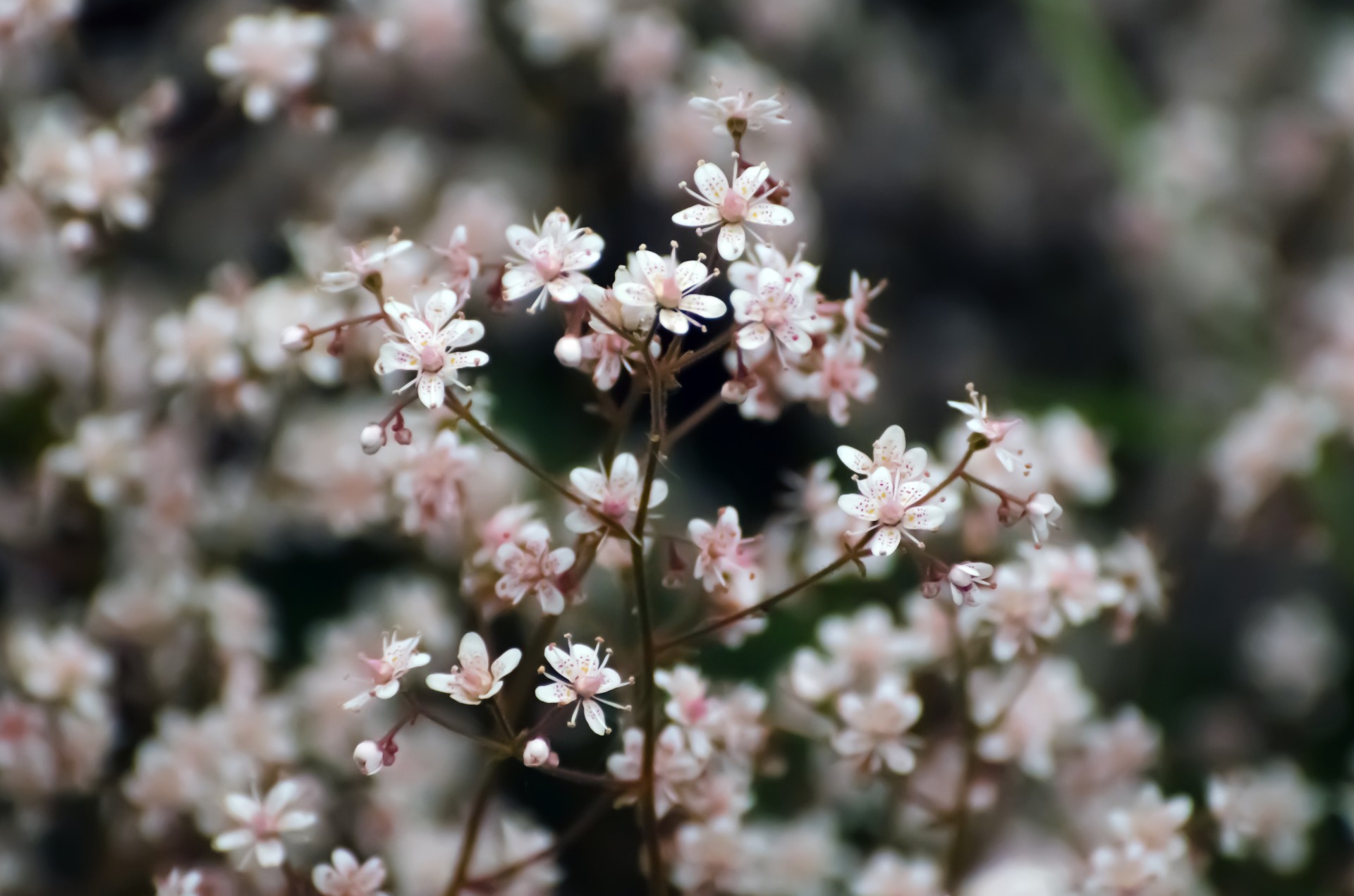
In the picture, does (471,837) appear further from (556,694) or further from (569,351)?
(569,351)

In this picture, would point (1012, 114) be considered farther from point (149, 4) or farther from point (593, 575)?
point (149, 4)

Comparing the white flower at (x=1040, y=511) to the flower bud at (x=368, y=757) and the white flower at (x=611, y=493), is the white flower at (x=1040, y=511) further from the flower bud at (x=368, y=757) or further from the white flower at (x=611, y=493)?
the flower bud at (x=368, y=757)

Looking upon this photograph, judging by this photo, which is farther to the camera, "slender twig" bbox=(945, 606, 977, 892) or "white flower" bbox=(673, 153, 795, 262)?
"slender twig" bbox=(945, 606, 977, 892)

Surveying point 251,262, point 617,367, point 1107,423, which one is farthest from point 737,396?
point 251,262

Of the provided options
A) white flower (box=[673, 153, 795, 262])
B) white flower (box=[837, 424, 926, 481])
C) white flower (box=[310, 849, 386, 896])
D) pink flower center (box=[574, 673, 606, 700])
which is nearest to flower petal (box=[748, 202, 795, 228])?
white flower (box=[673, 153, 795, 262])

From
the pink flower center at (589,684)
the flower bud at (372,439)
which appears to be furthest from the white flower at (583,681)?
the flower bud at (372,439)

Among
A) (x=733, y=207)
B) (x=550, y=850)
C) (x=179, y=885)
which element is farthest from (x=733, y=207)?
(x=179, y=885)

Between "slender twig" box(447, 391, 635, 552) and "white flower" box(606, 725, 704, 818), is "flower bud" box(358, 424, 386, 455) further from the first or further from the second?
"white flower" box(606, 725, 704, 818)
